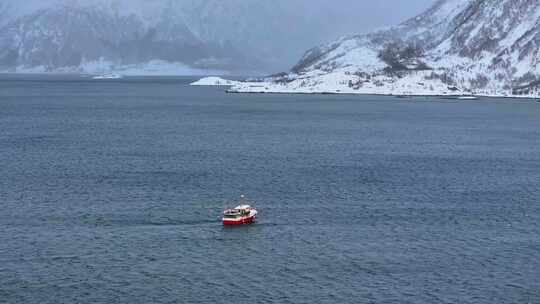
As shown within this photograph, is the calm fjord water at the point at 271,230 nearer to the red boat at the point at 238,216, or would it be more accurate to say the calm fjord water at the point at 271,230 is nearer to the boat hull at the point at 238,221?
the boat hull at the point at 238,221

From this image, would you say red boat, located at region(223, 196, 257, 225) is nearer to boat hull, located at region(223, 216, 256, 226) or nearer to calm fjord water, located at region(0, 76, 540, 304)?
Answer: boat hull, located at region(223, 216, 256, 226)

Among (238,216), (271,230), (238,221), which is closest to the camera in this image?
(271,230)

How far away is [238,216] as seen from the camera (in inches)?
4311

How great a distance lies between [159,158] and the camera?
16888 centimetres

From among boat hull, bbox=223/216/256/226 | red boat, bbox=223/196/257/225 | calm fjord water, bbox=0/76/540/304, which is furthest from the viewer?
red boat, bbox=223/196/257/225

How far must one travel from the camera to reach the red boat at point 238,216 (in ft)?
359

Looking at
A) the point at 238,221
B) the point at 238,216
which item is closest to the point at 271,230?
the point at 238,221

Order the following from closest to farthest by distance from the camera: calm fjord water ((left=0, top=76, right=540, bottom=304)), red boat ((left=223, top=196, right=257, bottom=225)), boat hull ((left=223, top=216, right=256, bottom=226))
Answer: calm fjord water ((left=0, top=76, right=540, bottom=304)) → boat hull ((left=223, top=216, right=256, bottom=226)) → red boat ((left=223, top=196, right=257, bottom=225))

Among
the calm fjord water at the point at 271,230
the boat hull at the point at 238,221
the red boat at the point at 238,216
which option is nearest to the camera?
the calm fjord water at the point at 271,230

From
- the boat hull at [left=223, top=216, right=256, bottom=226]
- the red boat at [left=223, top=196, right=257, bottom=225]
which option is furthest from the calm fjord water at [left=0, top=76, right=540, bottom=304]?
the red boat at [left=223, top=196, right=257, bottom=225]

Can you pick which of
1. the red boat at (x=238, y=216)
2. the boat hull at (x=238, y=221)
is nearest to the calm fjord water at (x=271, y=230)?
the boat hull at (x=238, y=221)

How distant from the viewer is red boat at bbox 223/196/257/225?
109425mm

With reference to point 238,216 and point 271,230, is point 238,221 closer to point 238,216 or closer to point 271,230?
point 238,216

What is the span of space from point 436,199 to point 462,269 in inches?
1454
